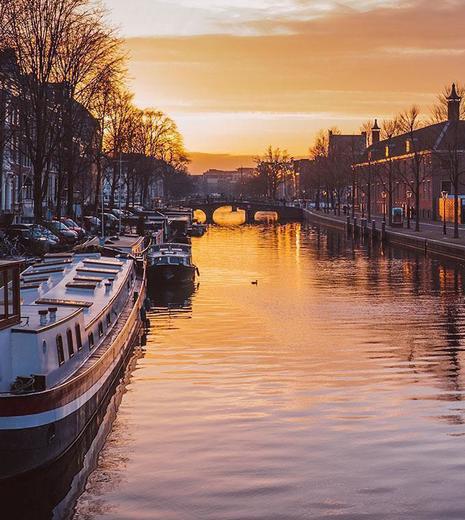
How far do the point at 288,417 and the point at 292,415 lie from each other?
0.23 m

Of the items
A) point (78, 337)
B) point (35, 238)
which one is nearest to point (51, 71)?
point (35, 238)

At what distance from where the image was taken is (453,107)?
308ft

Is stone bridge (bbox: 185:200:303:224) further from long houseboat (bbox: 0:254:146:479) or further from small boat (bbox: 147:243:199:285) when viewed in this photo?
long houseboat (bbox: 0:254:146:479)

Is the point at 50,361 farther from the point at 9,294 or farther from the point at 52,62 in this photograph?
the point at 52,62

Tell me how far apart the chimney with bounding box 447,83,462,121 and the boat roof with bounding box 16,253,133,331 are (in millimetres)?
59483

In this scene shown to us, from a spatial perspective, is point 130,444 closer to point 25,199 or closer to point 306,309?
point 306,309

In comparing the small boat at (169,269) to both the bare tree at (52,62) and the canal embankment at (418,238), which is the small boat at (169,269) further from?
the canal embankment at (418,238)

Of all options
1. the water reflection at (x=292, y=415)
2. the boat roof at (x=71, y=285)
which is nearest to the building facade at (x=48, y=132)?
the boat roof at (x=71, y=285)

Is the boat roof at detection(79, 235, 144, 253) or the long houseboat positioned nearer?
the long houseboat

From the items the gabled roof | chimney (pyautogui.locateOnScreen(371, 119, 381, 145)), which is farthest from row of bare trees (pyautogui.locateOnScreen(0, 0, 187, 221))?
chimney (pyautogui.locateOnScreen(371, 119, 381, 145))

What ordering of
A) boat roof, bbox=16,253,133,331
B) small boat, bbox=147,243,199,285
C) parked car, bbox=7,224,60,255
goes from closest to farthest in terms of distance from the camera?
boat roof, bbox=16,253,133,331 < small boat, bbox=147,243,199,285 < parked car, bbox=7,224,60,255

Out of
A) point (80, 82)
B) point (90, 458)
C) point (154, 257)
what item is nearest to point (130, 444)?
point (90, 458)

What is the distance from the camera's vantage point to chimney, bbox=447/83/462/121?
9288cm

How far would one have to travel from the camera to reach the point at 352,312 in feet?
135
